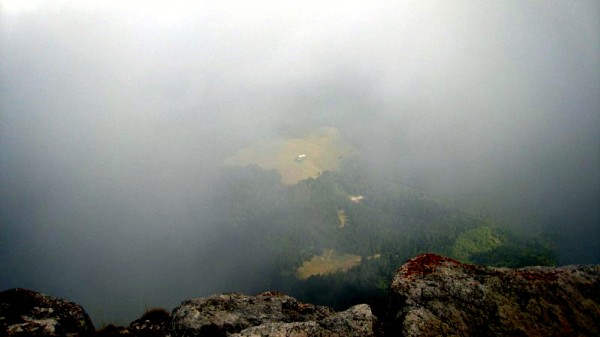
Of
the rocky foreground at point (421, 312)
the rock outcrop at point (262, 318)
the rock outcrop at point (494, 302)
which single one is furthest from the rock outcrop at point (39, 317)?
the rock outcrop at point (494, 302)

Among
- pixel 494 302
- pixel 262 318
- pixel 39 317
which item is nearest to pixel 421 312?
pixel 494 302

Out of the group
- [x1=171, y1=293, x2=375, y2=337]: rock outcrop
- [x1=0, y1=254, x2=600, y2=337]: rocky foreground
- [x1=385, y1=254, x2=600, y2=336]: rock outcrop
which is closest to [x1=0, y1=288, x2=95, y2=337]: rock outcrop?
[x1=0, y1=254, x2=600, y2=337]: rocky foreground

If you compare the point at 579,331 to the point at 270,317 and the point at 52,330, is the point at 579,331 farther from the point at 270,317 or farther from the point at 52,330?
the point at 52,330

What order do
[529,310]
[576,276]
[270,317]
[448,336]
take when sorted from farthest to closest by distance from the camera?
[270,317]
[576,276]
[529,310]
[448,336]

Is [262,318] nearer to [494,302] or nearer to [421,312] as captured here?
[421,312]

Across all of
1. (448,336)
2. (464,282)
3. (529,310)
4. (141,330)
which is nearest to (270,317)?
(141,330)

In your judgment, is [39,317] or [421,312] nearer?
[421,312]

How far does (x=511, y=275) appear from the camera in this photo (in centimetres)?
1828

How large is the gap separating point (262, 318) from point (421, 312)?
27.0ft

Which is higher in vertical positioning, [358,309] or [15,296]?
[15,296]

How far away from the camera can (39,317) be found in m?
17.8

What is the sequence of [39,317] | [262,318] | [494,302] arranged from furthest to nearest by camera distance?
[262,318], [39,317], [494,302]

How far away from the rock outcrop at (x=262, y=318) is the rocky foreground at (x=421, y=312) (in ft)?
0.15

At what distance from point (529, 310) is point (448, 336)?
4340mm
